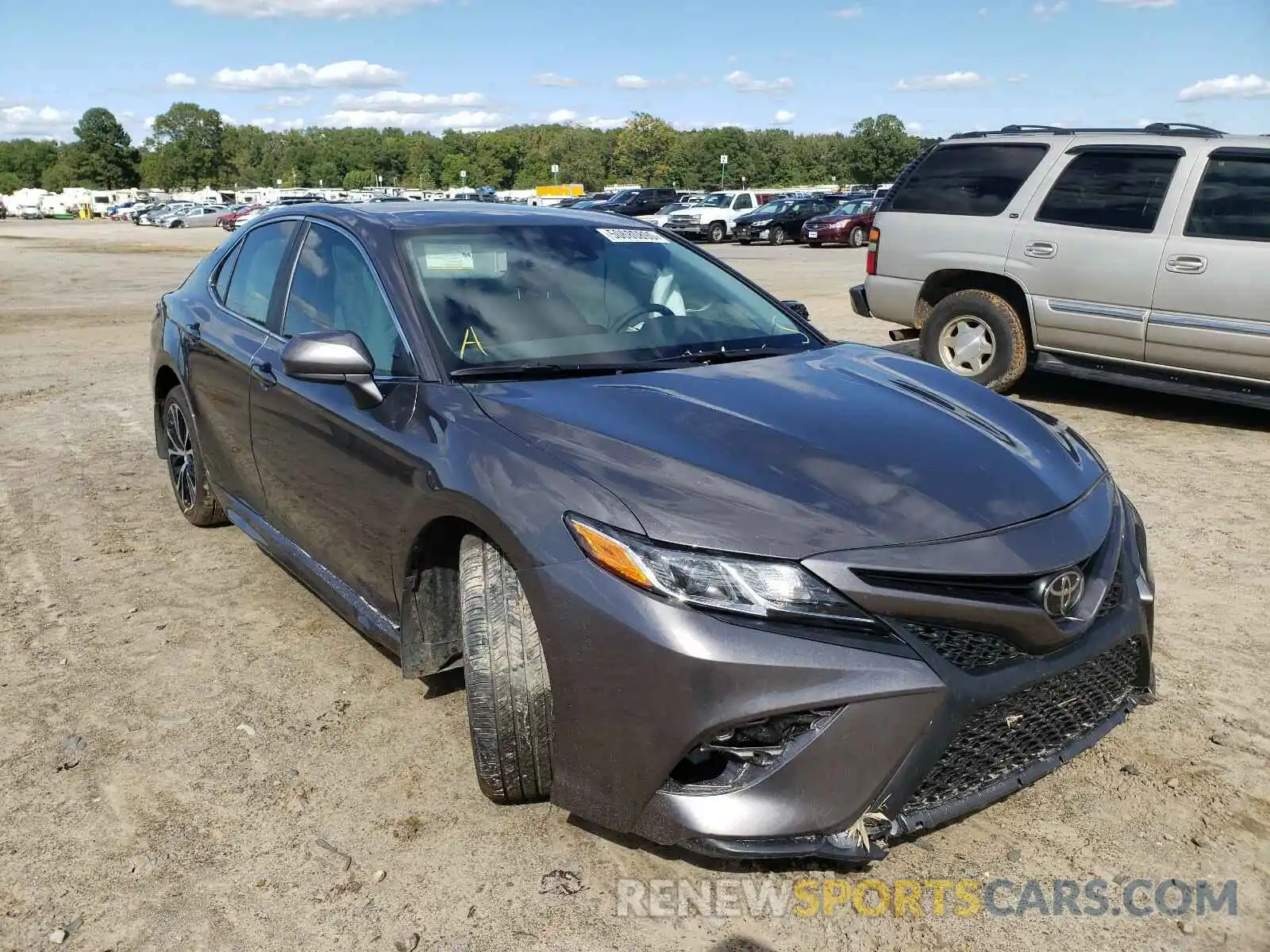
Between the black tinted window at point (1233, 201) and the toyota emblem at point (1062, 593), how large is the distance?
5355 mm

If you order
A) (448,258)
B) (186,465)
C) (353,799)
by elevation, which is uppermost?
(448,258)

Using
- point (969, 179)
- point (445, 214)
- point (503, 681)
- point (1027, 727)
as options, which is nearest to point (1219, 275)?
point (969, 179)

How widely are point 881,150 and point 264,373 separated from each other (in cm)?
11665

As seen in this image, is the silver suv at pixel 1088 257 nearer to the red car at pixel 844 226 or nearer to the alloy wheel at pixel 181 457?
the alloy wheel at pixel 181 457

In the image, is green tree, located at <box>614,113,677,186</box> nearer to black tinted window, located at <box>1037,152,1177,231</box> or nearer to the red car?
the red car

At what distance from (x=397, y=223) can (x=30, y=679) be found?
204 centimetres

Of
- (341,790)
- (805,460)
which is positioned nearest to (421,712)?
(341,790)

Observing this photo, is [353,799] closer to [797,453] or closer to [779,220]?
[797,453]

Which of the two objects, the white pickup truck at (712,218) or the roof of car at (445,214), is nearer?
the roof of car at (445,214)

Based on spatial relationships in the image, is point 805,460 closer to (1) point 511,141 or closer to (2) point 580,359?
(2) point 580,359

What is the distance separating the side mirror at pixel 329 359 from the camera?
9.96 ft

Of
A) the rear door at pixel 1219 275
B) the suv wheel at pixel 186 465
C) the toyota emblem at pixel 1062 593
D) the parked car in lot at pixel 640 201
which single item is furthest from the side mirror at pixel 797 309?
the parked car in lot at pixel 640 201

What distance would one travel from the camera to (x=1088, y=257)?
7.36 m

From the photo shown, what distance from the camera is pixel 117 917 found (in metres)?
2.44
